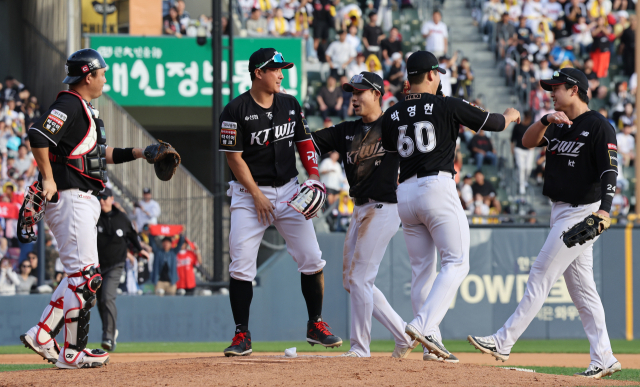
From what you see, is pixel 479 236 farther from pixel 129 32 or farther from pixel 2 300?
pixel 129 32

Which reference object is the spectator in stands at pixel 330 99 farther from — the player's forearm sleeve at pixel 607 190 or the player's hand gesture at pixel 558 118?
the player's forearm sleeve at pixel 607 190

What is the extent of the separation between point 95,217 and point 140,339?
679cm

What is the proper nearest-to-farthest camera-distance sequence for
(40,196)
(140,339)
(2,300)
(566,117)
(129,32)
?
(40,196), (566,117), (2,300), (140,339), (129,32)

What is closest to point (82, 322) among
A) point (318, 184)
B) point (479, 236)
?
point (318, 184)

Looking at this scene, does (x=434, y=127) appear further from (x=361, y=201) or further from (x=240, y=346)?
(x=240, y=346)

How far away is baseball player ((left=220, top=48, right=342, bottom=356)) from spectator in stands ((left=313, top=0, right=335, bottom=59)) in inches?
505

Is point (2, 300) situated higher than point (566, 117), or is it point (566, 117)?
point (566, 117)

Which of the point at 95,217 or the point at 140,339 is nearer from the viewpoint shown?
the point at 95,217

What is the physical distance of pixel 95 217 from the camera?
6.27 metres

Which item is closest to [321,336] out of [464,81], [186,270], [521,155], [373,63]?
[186,270]

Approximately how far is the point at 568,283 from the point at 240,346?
2.80 metres

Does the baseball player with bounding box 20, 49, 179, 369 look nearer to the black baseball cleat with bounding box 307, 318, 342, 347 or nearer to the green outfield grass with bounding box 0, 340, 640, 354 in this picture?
the black baseball cleat with bounding box 307, 318, 342, 347

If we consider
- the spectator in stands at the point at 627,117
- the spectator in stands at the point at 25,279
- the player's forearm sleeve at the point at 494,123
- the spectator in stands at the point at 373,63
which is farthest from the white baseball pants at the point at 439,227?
the spectator in stands at the point at 627,117

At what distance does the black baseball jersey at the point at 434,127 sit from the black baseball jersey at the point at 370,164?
0.47 metres
